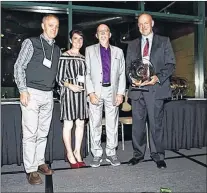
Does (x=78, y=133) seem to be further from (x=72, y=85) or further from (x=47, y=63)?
(x=47, y=63)

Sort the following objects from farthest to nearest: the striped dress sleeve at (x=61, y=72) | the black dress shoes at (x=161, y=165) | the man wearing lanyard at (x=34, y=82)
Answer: the black dress shoes at (x=161, y=165)
the striped dress sleeve at (x=61, y=72)
the man wearing lanyard at (x=34, y=82)

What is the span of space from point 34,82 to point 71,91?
1.34 ft

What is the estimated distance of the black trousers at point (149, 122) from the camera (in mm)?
2541

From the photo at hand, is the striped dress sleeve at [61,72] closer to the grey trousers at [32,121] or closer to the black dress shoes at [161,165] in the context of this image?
the grey trousers at [32,121]

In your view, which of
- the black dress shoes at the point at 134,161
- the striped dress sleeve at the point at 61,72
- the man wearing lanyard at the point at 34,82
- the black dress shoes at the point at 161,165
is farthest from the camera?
the black dress shoes at the point at 134,161

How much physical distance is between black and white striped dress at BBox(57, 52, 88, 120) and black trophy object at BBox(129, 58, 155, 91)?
0.52 meters

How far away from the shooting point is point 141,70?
2451 mm

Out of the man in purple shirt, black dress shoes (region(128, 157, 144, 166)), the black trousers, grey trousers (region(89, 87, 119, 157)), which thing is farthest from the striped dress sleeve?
black dress shoes (region(128, 157, 144, 166))

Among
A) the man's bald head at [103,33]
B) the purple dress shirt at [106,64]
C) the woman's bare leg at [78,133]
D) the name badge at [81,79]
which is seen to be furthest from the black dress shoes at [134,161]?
the man's bald head at [103,33]

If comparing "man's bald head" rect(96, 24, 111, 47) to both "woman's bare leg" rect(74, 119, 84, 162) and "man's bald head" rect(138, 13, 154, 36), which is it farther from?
"woman's bare leg" rect(74, 119, 84, 162)

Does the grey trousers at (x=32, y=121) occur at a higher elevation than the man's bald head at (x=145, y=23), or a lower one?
lower

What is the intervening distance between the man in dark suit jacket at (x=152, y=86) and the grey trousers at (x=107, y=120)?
0.76 feet

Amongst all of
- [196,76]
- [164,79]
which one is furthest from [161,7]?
[164,79]

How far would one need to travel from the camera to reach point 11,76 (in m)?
3.63
